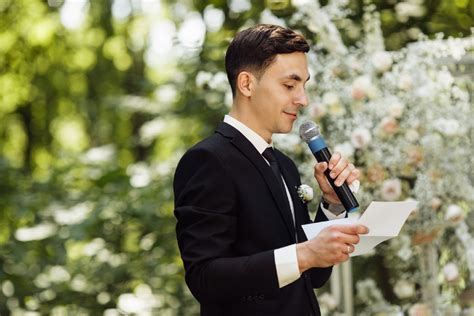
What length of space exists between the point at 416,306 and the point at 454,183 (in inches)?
22.6

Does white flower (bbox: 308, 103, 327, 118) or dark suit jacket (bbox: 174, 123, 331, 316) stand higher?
dark suit jacket (bbox: 174, 123, 331, 316)

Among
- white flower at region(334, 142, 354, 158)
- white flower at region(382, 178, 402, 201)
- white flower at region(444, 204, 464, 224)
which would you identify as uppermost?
white flower at region(334, 142, 354, 158)

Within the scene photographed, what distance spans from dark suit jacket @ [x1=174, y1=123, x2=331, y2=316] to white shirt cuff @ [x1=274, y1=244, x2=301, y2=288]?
0.04ft

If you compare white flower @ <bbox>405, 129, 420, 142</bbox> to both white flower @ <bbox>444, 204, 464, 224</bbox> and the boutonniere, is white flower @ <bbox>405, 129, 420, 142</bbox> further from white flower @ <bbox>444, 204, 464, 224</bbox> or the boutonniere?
the boutonniere

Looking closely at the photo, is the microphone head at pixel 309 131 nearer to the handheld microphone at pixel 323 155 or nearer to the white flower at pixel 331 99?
the handheld microphone at pixel 323 155

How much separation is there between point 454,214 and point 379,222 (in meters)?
2.22

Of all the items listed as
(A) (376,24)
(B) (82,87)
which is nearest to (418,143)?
(A) (376,24)

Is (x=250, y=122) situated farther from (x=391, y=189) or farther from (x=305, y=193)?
(x=391, y=189)

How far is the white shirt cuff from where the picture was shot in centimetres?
201

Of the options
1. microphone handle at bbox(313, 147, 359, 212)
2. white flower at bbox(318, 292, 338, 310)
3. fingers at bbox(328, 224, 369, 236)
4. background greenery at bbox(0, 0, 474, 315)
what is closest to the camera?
fingers at bbox(328, 224, 369, 236)

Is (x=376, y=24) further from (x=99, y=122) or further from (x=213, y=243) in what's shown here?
(x=99, y=122)

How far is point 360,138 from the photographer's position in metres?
4.20

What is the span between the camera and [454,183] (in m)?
4.21

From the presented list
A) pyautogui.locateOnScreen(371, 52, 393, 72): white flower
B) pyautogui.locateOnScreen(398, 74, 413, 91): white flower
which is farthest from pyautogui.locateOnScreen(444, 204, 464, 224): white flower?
pyautogui.locateOnScreen(371, 52, 393, 72): white flower
